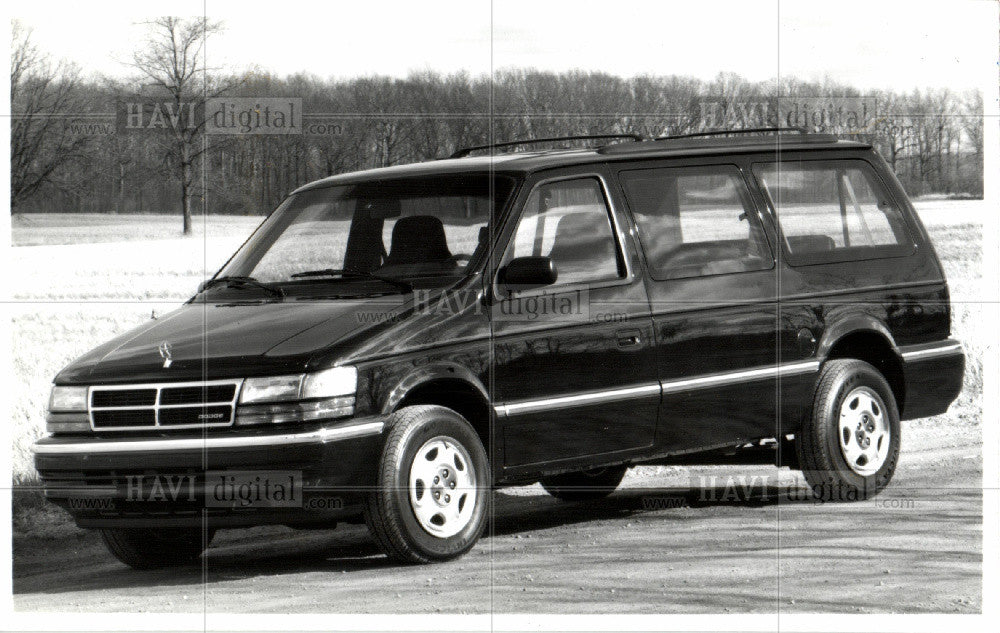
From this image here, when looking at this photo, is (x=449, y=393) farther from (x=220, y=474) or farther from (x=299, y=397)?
(x=220, y=474)

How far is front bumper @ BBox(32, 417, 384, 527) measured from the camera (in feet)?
26.2

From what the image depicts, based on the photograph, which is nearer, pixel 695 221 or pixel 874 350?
pixel 695 221

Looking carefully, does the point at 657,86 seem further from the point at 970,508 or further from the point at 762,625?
the point at 762,625

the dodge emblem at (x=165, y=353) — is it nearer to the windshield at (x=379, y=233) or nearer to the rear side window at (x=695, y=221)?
the windshield at (x=379, y=233)

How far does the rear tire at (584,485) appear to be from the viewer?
37.5 feet

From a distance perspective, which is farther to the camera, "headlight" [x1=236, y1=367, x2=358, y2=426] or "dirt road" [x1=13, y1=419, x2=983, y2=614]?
"headlight" [x1=236, y1=367, x2=358, y2=426]

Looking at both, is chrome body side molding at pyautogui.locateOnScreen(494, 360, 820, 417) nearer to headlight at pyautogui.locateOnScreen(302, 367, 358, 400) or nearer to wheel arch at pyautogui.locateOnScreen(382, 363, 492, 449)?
wheel arch at pyautogui.locateOnScreen(382, 363, 492, 449)

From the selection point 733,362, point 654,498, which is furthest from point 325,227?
point 654,498

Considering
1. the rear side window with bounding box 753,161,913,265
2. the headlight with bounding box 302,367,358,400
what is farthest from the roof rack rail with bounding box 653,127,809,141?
the headlight with bounding box 302,367,358,400

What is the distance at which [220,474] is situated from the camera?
8047 mm

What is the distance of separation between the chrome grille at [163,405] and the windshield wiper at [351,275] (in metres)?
1.16

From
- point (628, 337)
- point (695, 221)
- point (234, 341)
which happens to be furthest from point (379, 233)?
point (695, 221)

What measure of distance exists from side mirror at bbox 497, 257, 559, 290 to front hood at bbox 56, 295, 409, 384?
1.86 feet

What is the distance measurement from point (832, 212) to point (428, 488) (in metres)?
3.89
